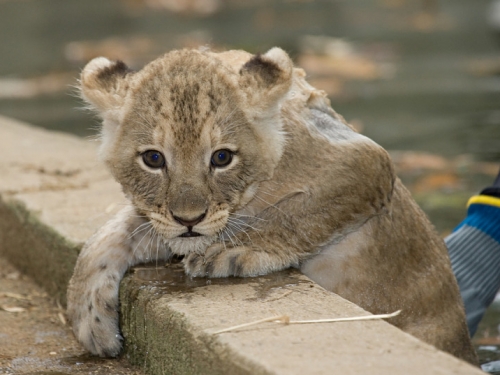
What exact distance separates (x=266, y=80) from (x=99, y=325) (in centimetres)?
143

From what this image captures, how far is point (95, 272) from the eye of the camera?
4688 mm

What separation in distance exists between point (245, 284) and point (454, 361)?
1268mm

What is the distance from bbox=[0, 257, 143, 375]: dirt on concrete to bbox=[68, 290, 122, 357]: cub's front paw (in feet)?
0.20

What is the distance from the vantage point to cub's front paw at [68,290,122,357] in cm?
459

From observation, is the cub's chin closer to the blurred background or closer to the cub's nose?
→ the cub's nose

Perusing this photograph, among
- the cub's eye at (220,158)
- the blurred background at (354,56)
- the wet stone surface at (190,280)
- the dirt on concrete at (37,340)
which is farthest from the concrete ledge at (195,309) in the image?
the blurred background at (354,56)

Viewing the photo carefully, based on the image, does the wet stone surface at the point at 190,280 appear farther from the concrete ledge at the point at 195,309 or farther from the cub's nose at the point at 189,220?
the cub's nose at the point at 189,220

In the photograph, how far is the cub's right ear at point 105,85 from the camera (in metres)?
4.50

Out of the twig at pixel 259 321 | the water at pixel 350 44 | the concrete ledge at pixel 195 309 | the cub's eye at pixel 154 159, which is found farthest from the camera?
the water at pixel 350 44

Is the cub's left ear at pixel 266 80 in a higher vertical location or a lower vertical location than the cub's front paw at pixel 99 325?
higher

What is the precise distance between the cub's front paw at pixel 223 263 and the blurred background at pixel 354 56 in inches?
78.3

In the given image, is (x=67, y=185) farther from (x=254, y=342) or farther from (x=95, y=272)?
(x=254, y=342)

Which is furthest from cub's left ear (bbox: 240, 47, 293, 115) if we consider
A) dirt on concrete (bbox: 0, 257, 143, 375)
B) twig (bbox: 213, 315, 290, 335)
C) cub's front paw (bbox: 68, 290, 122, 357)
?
dirt on concrete (bbox: 0, 257, 143, 375)

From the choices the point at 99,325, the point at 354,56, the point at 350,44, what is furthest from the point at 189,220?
the point at 350,44
